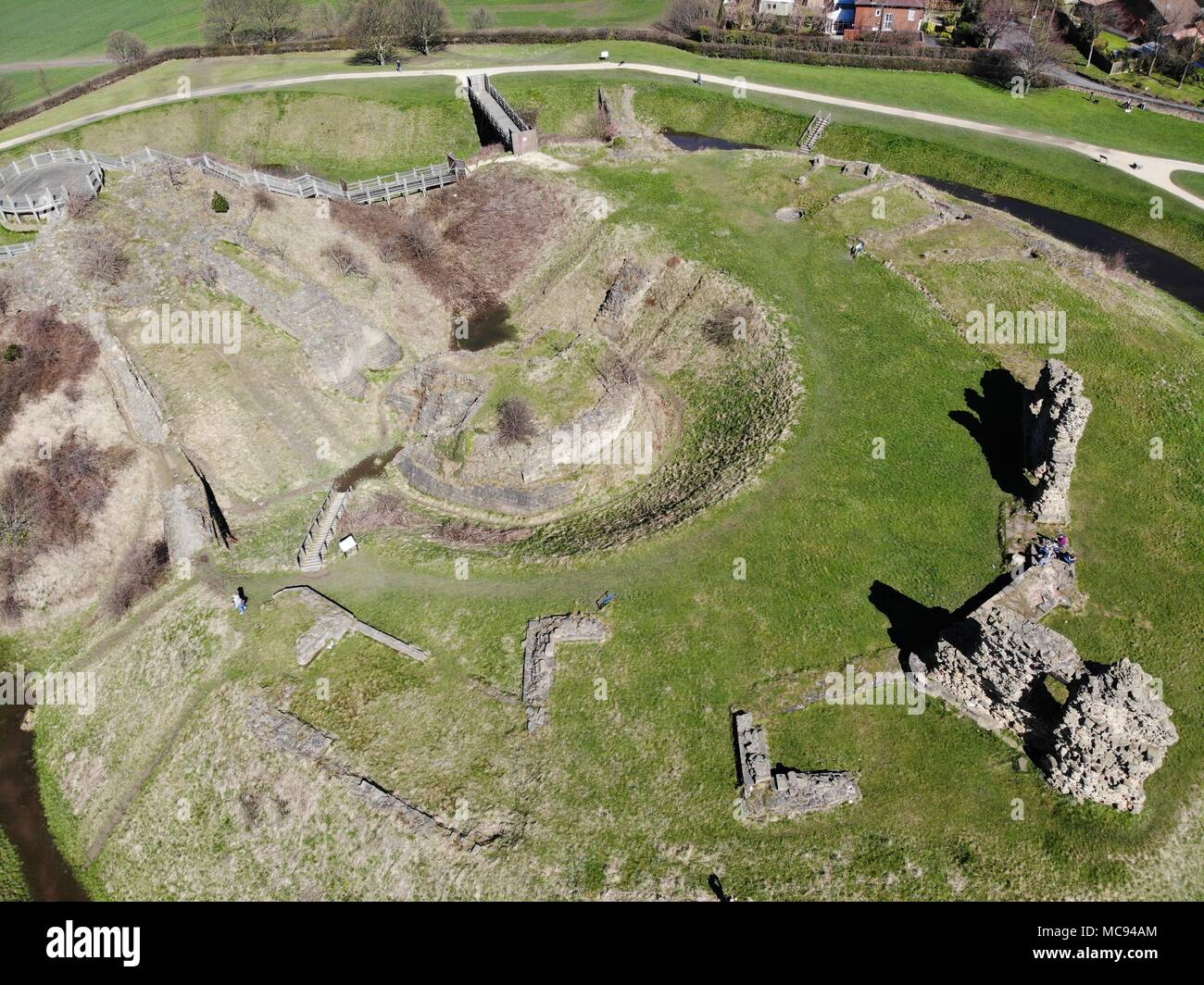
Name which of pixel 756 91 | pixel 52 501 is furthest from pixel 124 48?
pixel 52 501

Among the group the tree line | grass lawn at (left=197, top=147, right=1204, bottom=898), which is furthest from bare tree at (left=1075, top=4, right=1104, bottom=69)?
the tree line

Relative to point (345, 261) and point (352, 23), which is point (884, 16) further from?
point (345, 261)

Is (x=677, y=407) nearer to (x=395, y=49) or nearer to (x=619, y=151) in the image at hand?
(x=619, y=151)

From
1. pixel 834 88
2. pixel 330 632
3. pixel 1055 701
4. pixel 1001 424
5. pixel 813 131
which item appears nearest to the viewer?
pixel 1055 701

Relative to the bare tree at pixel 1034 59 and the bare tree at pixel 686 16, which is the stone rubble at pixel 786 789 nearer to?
the bare tree at pixel 1034 59

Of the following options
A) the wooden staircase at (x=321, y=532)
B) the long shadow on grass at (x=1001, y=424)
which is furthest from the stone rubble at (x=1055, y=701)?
the wooden staircase at (x=321, y=532)
